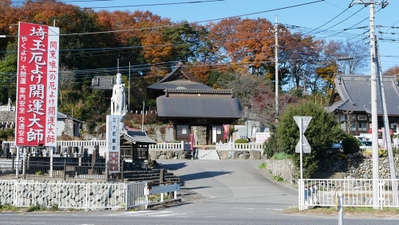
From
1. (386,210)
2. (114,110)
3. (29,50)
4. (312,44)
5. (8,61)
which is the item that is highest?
(312,44)

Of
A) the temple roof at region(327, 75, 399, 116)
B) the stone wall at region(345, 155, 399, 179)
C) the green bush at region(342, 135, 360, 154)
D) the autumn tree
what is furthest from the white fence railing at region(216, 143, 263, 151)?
the autumn tree

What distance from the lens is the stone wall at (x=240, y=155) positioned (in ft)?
117

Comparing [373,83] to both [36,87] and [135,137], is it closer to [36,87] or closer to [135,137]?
[135,137]

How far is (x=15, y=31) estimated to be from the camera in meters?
49.8

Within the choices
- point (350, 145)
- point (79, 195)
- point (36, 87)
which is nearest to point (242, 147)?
point (350, 145)

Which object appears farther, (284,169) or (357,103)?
(357,103)

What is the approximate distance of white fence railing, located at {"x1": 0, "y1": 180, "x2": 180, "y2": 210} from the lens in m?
16.3

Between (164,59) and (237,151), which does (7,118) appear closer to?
(237,151)

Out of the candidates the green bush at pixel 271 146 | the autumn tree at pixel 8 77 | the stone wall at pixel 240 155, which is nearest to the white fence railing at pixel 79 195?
the green bush at pixel 271 146

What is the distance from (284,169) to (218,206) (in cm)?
1145

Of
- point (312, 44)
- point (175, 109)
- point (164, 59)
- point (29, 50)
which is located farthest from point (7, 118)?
point (312, 44)

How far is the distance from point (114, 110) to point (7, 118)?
18507 mm

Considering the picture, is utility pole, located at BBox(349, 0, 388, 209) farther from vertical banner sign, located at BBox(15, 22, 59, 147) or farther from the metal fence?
vertical banner sign, located at BBox(15, 22, 59, 147)

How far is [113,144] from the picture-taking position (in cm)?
1995
